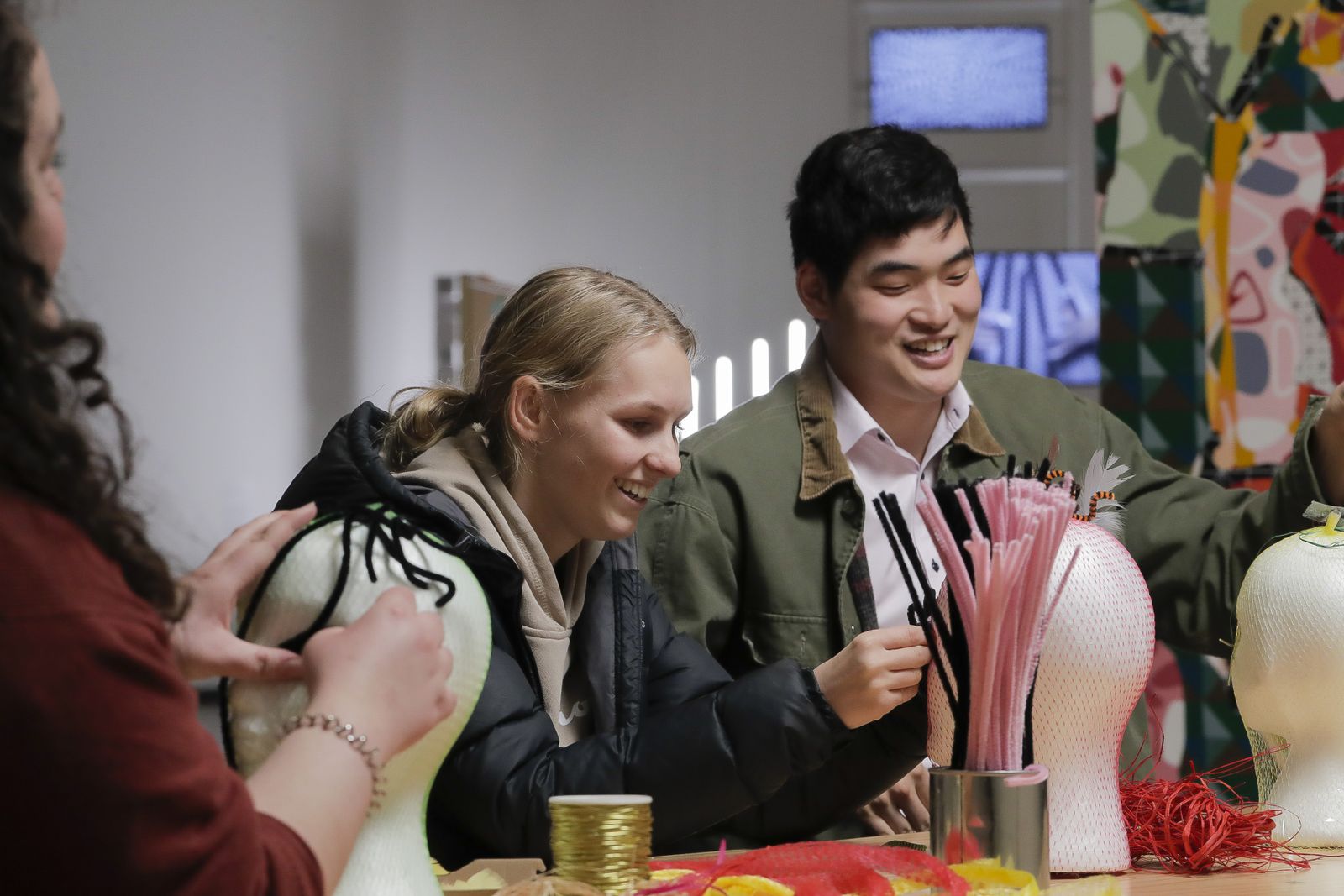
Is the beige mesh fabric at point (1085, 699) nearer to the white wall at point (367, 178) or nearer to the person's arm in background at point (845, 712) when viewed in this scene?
the person's arm in background at point (845, 712)

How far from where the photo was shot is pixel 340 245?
13.2 ft

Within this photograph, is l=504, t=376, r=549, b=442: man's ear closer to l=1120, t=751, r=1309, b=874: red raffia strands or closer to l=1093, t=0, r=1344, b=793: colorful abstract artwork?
l=1120, t=751, r=1309, b=874: red raffia strands

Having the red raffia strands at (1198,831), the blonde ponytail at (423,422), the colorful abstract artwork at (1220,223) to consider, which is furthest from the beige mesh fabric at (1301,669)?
the colorful abstract artwork at (1220,223)

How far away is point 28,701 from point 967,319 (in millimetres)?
1523

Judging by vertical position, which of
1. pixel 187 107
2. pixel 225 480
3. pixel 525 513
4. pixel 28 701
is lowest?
pixel 225 480

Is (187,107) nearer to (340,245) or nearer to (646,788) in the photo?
(340,245)

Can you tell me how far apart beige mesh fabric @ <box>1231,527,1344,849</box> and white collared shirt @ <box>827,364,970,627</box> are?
0.63 metres

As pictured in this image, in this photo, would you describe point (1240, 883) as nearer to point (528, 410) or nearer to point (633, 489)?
point (633, 489)

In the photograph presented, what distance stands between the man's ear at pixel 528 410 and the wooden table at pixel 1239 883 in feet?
1.79

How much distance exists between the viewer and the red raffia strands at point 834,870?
0.92 metres

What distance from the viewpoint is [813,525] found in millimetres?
1870

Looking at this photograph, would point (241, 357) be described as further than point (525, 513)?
Yes

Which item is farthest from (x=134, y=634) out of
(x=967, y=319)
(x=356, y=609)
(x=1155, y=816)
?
(x=967, y=319)

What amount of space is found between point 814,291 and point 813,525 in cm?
34
